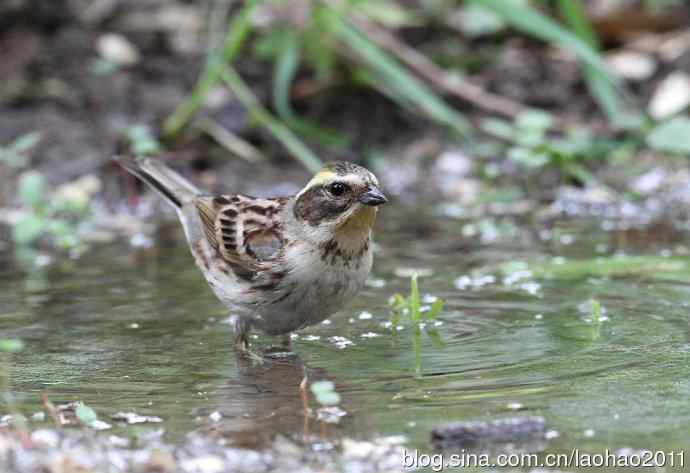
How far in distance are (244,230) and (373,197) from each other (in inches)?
41.7

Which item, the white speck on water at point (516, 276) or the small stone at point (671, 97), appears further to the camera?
the small stone at point (671, 97)

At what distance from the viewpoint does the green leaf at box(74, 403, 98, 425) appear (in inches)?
189

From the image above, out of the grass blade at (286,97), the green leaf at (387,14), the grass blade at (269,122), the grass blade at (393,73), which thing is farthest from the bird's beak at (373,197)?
the green leaf at (387,14)

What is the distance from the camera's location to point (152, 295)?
7648mm

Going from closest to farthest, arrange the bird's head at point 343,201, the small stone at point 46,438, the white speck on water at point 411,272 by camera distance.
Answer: the small stone at point 46,438
the bird's head at point 343,201
the white speck on water at point 411,272

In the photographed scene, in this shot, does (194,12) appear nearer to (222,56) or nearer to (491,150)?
(222,56)

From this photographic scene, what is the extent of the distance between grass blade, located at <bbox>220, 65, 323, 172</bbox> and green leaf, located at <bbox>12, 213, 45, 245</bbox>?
2.14m

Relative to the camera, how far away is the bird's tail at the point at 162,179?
26.3ft

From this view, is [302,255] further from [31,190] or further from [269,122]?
[269,122]

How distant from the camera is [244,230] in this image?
22.6 ft

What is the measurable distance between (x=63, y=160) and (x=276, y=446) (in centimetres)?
676

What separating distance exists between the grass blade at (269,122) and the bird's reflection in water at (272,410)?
4.27 meters

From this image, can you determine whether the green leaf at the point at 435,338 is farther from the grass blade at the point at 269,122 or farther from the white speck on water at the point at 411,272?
the grass blade at the point at 269,122

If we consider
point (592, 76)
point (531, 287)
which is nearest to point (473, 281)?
point (531, 287)
